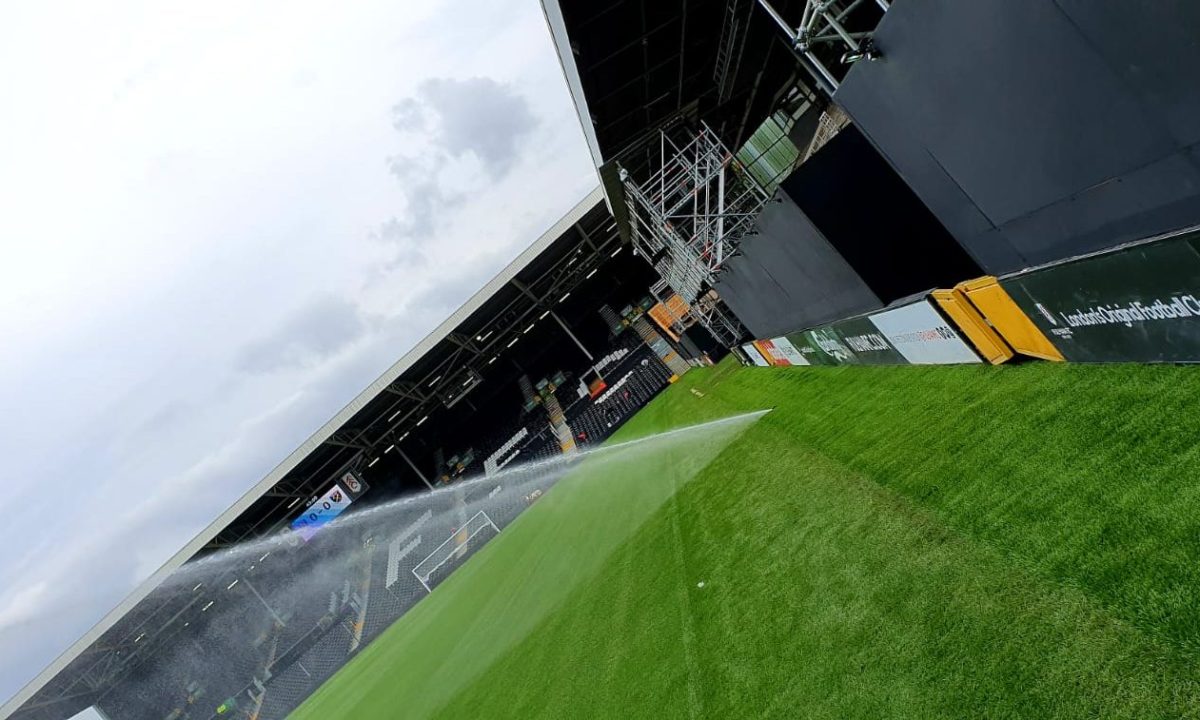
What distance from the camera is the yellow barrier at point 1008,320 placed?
8.05 metres

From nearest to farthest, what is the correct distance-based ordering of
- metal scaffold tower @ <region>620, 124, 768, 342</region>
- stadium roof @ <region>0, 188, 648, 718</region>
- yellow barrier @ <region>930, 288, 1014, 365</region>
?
yellow barrier @ <region>930, 288, 1014, 365</region> → metal scaffold tower @ <region>620, 124, 768, 342</region> → stadium roof @ <region>0, 188, 648, 718</region>

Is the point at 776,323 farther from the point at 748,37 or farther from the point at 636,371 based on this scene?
the point at 636,371

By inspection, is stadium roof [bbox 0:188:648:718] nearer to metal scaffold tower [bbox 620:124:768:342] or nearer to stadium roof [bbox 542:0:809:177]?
metal scaffold tower [bbox 620:124:768:342]

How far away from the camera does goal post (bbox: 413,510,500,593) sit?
39.8m

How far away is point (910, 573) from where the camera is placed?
6027 mm

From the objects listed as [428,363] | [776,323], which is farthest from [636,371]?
[776,323]

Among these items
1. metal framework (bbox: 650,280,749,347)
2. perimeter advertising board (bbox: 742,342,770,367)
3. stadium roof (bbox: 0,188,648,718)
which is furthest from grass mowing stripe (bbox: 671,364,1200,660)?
stadium roof (bbox: 0,188,648,718)

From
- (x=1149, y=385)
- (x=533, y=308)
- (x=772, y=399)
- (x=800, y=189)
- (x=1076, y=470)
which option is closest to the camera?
(x=1076, y=470)

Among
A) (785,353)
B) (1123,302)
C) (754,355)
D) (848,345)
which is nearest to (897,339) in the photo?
(848,345)

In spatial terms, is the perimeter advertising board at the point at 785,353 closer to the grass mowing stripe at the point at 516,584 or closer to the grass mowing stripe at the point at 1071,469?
the grass mowing stripe at the point at 516,584

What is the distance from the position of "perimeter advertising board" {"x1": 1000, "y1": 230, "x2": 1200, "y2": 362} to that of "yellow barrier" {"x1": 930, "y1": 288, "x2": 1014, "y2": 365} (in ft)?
3.57

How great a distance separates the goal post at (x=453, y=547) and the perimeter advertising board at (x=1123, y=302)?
34.1m

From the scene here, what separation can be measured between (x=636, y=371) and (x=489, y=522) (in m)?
16.8

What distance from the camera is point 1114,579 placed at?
170 inches
